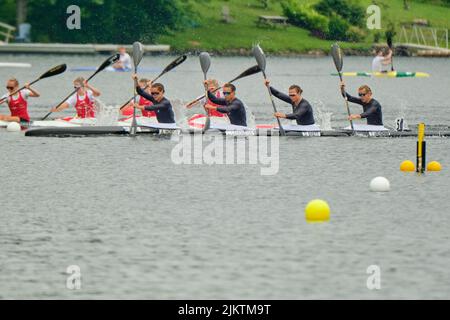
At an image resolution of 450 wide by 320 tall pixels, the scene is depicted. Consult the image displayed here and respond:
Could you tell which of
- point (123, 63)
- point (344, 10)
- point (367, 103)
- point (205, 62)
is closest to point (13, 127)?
point (205, 62)

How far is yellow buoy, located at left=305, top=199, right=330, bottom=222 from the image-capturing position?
24.1m

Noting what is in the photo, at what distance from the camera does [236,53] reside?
4230 inches

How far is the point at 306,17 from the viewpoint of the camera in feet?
369

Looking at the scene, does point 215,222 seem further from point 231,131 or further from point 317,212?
point 231,131

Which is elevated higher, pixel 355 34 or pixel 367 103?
pixel 355 34

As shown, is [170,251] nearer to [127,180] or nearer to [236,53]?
[127,180]

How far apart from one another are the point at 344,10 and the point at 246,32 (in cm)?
968

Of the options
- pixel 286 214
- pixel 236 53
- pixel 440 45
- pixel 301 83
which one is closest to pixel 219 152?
pixel 286 214

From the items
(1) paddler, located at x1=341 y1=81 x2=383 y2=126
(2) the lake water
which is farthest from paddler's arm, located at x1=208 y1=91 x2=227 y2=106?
(1) paddler, located at x1=341 y1=81 x2=383 y2=126

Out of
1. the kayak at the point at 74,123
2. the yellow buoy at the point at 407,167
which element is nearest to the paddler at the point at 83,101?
the kayak at the point at 74,123

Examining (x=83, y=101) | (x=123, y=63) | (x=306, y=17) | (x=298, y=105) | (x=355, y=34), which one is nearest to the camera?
(x=298, y=105)

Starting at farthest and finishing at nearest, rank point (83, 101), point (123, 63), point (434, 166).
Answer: point (123, 63) < point (83, 101) < point (434, 166)

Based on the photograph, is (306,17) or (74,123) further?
(306,17)

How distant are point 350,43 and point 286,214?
8831cm
